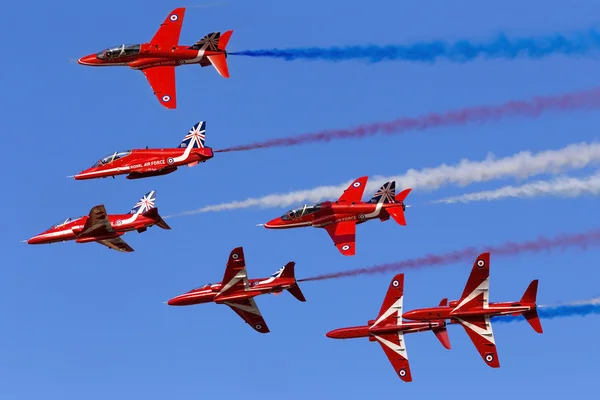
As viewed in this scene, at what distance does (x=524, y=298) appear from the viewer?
117500 millimetres

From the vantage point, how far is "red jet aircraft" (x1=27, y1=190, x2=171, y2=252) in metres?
122

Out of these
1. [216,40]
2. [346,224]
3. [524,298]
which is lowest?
[524,298]

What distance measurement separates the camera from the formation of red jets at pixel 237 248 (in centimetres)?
12012

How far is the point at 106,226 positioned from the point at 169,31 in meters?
12.2

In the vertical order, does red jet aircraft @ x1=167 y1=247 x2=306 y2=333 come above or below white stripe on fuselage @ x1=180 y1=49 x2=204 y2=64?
below

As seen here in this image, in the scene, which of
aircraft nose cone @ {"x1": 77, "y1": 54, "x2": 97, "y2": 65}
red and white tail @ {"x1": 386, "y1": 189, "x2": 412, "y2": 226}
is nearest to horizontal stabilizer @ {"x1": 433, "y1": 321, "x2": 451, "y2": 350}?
red and white tail @ {"x1": 386, "y1": 189, "x2": 412, "y2": 226}

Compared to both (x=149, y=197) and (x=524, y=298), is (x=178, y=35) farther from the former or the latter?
(x=524, y=298)

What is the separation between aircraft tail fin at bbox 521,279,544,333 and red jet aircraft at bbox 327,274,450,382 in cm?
604

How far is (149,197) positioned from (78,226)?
14.8 feet

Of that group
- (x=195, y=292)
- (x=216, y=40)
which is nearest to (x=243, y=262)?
(x=195, y=292)

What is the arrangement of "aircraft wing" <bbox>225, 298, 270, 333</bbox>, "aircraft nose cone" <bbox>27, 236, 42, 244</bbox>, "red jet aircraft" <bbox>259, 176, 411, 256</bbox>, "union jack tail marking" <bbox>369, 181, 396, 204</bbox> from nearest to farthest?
"aircraft wing" <bbox>225, 298, 270, 333</bbox> → "red jet aircraft" <bbox>259, 176, 411, 256</bbox> → "union jack tail marking" <bbox>369, 181, 396, 204</bbox> → "aircraft nose cone" <bbox>27, 236, 42, 244</bbox>

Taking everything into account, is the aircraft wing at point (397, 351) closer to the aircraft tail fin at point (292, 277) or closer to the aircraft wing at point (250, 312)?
the aircraft tail fin at point (292, 277)

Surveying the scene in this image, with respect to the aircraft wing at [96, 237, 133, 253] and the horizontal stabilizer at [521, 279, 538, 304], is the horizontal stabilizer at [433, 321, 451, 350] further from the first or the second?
the aircraft wing at [96, 237, 133, 253]

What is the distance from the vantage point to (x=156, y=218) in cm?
12175
